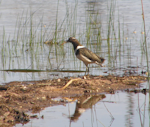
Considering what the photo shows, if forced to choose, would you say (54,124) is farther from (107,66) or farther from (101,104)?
(107,66)

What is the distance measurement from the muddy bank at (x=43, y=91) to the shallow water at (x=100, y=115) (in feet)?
0.74

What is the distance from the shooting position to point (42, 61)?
8422 mm

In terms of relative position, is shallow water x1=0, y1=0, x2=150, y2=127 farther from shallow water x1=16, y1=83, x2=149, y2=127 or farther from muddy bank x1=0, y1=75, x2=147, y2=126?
muddy bank x1=0, y1=75, x2=147, y2=126

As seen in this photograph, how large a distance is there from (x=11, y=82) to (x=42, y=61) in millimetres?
2171

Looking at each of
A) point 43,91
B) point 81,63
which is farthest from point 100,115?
point 81,63

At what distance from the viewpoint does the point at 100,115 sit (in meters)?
4.42

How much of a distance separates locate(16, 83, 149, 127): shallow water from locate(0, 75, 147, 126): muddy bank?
0.23m

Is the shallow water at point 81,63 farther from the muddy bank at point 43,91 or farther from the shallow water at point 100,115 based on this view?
the muddy bank at point 43,91

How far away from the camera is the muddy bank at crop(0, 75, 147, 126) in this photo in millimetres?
4395

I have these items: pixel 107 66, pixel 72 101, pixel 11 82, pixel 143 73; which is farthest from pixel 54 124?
pixel 107 66

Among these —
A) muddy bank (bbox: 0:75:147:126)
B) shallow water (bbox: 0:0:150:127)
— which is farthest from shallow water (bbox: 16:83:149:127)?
muddy bank (bbox: 0:75:147:126)

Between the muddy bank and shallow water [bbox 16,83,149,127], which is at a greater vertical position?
the muddy bank

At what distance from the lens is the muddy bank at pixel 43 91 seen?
439cm

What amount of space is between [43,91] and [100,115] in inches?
56.3
